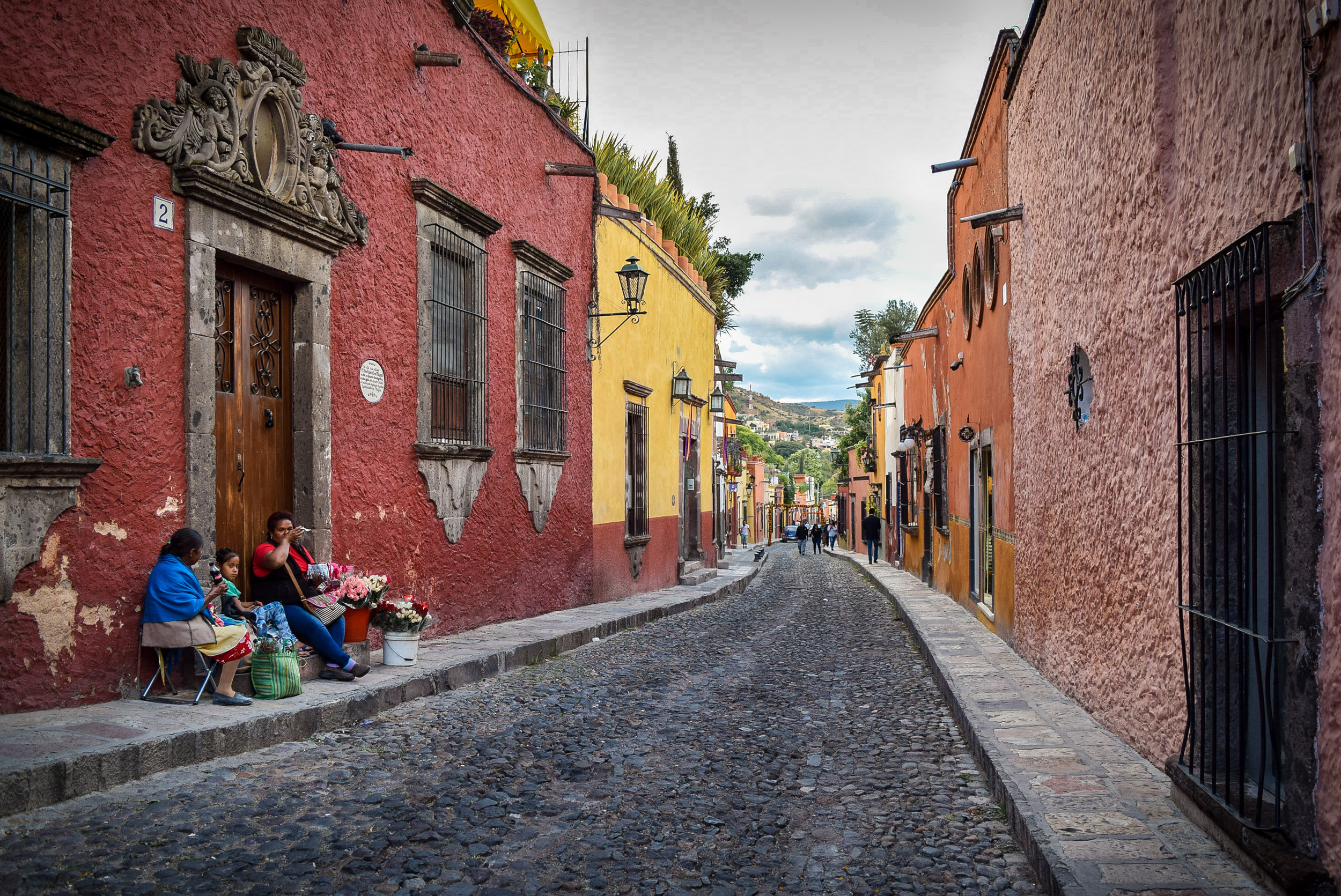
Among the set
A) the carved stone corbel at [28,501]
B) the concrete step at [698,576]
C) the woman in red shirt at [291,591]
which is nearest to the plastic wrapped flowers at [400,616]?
the woman in red shirt at [291,591]

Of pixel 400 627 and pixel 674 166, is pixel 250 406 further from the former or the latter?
pixel 674 166

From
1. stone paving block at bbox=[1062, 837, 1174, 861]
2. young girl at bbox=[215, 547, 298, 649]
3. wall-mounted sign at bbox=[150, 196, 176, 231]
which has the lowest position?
stone paving block at bbox=[1062, 837, 1174, 861]

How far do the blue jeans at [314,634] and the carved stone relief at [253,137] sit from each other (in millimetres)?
2535

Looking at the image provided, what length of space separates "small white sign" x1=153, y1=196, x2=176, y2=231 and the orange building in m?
6.48

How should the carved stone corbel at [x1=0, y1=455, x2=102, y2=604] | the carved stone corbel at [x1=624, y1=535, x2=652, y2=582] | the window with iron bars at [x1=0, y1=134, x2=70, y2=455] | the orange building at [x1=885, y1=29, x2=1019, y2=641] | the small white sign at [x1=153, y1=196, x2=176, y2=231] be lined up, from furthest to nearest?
the carved stone corbel at [x1=624, y1=535, x2=652, y2=582]
the orange building at [x1=885, y1=29, x2=1019, y2=641]
the small white sign at [x1=153, y1=196, x2=176, y2=231]
the window with iron bars at [x1=0, y1=134, x2=70, y2=455]
the carved stone corbel at [x1=0, y1=455, x2=102, y2=604]

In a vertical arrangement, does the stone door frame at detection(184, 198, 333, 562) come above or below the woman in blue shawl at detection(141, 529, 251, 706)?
above

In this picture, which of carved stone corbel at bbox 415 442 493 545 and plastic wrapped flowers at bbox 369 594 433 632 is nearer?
plastic wrapped flowers at bbox 369 594 433 632

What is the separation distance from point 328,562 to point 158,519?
172 centimetres

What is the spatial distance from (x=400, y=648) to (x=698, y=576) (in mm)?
12026

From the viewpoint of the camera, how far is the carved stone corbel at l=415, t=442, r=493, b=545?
8805 mm

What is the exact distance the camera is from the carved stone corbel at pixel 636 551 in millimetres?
14633

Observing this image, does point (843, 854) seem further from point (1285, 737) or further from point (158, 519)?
point (158, 519)

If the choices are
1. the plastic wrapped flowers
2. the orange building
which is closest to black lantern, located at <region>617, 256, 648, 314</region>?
the orange building

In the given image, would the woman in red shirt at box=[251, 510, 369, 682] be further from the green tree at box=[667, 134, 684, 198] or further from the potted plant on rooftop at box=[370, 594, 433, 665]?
the green tree at box=[667, 134, 684, 198]
